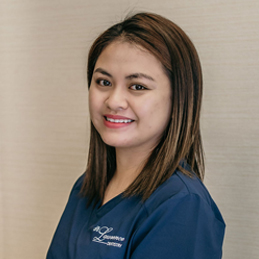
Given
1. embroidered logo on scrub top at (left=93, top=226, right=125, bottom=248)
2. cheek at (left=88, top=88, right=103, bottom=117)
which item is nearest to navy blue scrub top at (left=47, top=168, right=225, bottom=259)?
embroidered logo on scrub top at (left=93, top=226, right=125, bottom=248)

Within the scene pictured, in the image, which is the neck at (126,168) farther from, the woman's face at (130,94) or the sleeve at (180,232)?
the sleeve at (180,232)

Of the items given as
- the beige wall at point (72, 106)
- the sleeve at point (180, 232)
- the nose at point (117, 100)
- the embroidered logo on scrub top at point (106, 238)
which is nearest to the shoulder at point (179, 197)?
the sleeve at point (180, 232)

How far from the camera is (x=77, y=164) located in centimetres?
150

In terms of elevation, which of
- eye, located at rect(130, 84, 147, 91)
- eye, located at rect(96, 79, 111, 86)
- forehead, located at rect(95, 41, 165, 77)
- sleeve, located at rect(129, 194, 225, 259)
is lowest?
sleeve, located at rect(129, 194, 225, 259)

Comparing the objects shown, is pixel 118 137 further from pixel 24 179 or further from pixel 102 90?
pixel 24 179

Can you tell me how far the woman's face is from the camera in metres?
0.88

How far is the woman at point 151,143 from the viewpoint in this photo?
2.62ft

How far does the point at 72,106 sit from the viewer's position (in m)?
1.46

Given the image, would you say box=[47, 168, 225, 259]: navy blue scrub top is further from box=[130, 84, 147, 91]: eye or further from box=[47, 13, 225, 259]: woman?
box=[130, 84, 147, 91]: eye

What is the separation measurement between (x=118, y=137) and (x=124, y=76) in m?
0.17

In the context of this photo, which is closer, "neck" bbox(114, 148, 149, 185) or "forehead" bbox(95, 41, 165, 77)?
"forehead" bbox(95, 41, 165, 77)

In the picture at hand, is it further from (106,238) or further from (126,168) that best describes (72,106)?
(106,238)

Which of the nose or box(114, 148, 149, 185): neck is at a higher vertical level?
the nose

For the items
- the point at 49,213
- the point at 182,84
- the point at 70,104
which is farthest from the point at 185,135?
the point at 49,213
